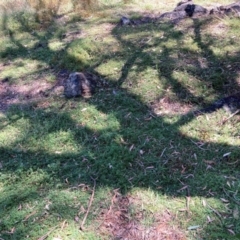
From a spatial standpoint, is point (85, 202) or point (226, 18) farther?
point (226, 18)

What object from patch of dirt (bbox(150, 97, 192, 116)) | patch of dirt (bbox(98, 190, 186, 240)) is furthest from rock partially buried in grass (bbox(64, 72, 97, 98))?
patch of dirt (bbox(98, 190, 186, 240))

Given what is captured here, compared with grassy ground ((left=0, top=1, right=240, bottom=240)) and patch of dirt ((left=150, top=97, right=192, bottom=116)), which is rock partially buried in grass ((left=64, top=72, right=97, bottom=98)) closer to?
grassy ground ((left=0, top=1, right=240, bottom=240))

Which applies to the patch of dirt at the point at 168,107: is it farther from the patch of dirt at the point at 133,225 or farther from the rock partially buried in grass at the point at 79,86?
the patch of dirt at the point at 133,225

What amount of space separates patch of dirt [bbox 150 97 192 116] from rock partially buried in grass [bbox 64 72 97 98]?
80 cm

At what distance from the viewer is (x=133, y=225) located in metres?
2.36

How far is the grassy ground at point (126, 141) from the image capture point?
2.41 metres

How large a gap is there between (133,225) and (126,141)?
3.07 feet

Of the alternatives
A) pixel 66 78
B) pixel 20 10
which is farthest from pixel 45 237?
pixel 20 10

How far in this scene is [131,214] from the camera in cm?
244

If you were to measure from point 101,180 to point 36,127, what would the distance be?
108 centimetres

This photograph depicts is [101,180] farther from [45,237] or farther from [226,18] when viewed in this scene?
[226,18]

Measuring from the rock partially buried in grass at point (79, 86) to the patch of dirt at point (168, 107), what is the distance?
799 millimetres

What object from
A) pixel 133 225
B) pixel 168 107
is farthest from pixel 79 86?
pixel 133 225

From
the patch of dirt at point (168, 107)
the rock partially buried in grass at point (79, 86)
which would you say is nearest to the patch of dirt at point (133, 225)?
the patch of dirt at point (168, 107)
